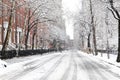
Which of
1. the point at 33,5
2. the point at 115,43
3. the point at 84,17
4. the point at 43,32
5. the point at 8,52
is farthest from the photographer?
the point at 43,32

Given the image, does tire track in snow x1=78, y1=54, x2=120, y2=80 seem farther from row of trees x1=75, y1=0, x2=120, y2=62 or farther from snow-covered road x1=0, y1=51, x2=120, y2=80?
row of trees x1=75, y1=0, x2=120, y2=62

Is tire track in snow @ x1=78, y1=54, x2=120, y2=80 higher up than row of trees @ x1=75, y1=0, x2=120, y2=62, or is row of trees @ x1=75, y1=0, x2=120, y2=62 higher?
row of trees @ x1=75, y1=0, x2=120, y2=62

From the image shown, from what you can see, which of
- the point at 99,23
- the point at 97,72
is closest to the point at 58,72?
the point at 97,72

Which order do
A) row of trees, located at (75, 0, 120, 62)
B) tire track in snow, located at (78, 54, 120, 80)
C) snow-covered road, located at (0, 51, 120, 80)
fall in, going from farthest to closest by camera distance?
row of trees, located at (75, 0, 120, 62), tire track in snow, located at (78, 54, 120, 80), snow-covered road, located at (0, 51, 120, 80)

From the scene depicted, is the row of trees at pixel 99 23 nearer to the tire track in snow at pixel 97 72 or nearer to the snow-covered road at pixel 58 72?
the tire track in snow at pixel 97 72

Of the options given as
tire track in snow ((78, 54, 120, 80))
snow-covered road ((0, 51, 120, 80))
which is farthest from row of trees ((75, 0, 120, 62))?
snow-covered road ((0, 51, 120, 80))

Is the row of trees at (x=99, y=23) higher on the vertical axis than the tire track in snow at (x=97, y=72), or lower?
higher

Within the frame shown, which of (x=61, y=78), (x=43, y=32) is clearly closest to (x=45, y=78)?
(x=61, y=78)

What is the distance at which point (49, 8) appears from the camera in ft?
154

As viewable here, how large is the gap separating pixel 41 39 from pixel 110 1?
5075 cm

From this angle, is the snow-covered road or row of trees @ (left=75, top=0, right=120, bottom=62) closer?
the snow-covered road

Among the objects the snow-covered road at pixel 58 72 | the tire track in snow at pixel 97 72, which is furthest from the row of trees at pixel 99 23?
the snow-covered road at pixel 58 72

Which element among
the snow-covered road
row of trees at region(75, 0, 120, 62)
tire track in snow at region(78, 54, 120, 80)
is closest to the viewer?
the snow-covered road

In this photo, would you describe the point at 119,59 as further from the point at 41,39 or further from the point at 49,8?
the point at 41,39
